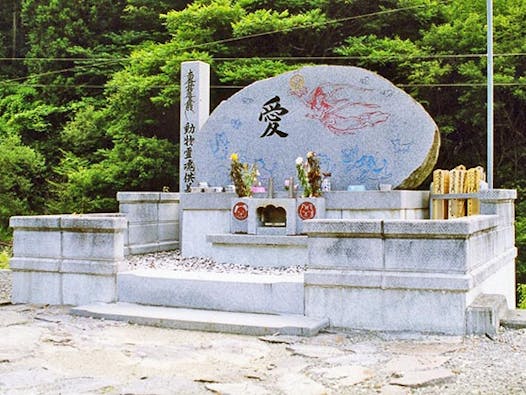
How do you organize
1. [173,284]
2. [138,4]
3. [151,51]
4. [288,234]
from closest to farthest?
[173,284] < [288,234] < [151,51] < [138,4]

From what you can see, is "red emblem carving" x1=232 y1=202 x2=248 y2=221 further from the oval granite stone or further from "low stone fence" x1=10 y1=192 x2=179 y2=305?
"low stone fence" x1=10 y1=192 x2=179 y2=305

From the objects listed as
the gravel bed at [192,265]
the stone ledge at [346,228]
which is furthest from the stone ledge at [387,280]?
the gravel bed at [192,265]

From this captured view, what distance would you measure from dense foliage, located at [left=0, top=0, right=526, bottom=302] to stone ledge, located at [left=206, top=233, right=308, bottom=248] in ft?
28.3

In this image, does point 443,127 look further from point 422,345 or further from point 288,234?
point 422,345

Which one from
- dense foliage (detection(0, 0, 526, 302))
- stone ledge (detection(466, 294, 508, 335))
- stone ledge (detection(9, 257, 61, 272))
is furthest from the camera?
dense foliage (detection(0, 0, 526, 302))

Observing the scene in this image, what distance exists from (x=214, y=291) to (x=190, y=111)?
19.0 feet

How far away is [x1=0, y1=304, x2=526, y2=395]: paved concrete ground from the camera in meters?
4.12

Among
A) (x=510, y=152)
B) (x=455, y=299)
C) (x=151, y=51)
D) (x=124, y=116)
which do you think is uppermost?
(x=151, y=51)

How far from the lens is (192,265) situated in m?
8.88

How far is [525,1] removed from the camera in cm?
1653

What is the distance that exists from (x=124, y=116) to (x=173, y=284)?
14.2 m

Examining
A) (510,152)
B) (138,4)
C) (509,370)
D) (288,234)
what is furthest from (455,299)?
(138,4)

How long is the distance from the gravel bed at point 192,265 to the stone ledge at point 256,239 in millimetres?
328

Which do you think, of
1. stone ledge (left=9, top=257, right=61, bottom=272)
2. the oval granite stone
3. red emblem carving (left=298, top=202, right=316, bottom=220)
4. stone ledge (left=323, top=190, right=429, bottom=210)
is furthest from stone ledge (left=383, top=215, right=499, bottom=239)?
stone ledge (left=9, top=257, right=61, bottom=272)
